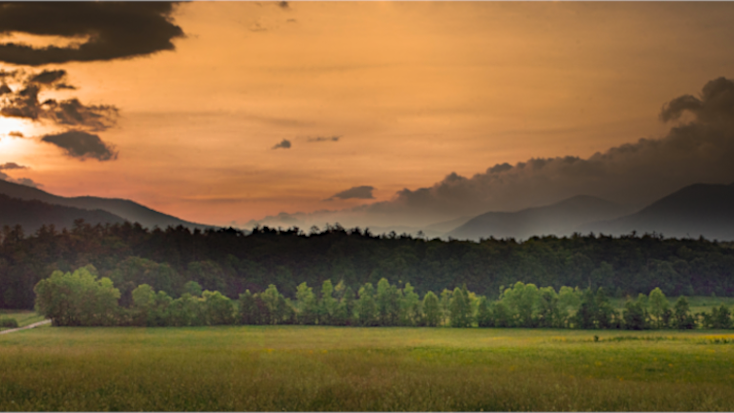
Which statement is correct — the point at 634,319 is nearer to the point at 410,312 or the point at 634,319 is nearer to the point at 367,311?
the point at 410,312

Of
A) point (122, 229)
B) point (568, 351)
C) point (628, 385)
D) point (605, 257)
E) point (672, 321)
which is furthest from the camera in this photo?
point (122, 229)

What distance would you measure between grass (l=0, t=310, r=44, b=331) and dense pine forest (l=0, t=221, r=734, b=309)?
16768mm

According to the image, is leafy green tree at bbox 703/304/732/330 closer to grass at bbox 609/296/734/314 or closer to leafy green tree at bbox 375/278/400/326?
grass at bbox 609/296/734/314

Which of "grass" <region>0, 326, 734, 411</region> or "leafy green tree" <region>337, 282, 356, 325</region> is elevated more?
"grass" <region>0, 326, 734, 411</region>

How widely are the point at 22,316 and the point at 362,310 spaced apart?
2845 inches

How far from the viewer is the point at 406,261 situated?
169 meters

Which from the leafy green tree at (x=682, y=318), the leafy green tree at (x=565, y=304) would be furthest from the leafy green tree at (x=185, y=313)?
the leafy green tree at (x=682, y=318)

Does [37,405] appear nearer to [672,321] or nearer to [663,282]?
[672,321]

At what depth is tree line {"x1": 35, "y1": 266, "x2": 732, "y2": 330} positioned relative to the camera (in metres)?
91.0

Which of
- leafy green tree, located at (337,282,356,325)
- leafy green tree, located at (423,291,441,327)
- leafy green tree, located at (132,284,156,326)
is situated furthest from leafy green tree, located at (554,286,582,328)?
leafy green tree, located at (132,284,156,326)

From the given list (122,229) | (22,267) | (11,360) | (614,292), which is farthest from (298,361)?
(122,229)

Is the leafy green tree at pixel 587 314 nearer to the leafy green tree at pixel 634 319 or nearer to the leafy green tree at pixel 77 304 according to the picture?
the leafy green tree at pixel 634 319

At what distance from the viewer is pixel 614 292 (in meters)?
162

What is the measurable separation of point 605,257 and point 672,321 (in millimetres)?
79155
